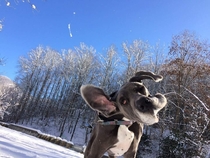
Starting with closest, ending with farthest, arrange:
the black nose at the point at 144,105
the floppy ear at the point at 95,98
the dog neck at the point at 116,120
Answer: the black nose at the point at 144,105
the floppy ear at the point at 95,98
the dog neck at the point at 116,120

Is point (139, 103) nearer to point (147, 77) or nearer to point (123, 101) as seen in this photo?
point (123, 101)

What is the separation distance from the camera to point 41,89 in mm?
34000

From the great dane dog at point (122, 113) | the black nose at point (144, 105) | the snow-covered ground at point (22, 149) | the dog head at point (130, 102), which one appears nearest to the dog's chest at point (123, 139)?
the great dane dog at point (122, 113)

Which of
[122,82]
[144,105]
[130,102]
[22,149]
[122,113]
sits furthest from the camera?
[122,82]

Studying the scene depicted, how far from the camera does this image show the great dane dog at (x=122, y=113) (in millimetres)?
1670

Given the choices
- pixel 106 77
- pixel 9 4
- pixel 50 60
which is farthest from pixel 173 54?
pixel 50 60

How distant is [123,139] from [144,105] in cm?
80

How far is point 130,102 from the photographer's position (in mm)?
1854

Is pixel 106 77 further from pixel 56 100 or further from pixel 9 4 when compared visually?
pixel 9 4

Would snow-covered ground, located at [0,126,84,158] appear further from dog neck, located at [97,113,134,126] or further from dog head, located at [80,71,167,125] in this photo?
dog head, located at [80,71,167,125]

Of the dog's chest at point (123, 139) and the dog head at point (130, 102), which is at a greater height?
the dog head at point (130, 102)

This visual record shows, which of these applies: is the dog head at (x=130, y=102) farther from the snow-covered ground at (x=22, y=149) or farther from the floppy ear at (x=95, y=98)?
the snow-covered ground at (x=22, y=149)

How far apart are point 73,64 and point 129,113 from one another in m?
28.2

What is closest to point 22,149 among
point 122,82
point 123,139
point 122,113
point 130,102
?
point 123,139
